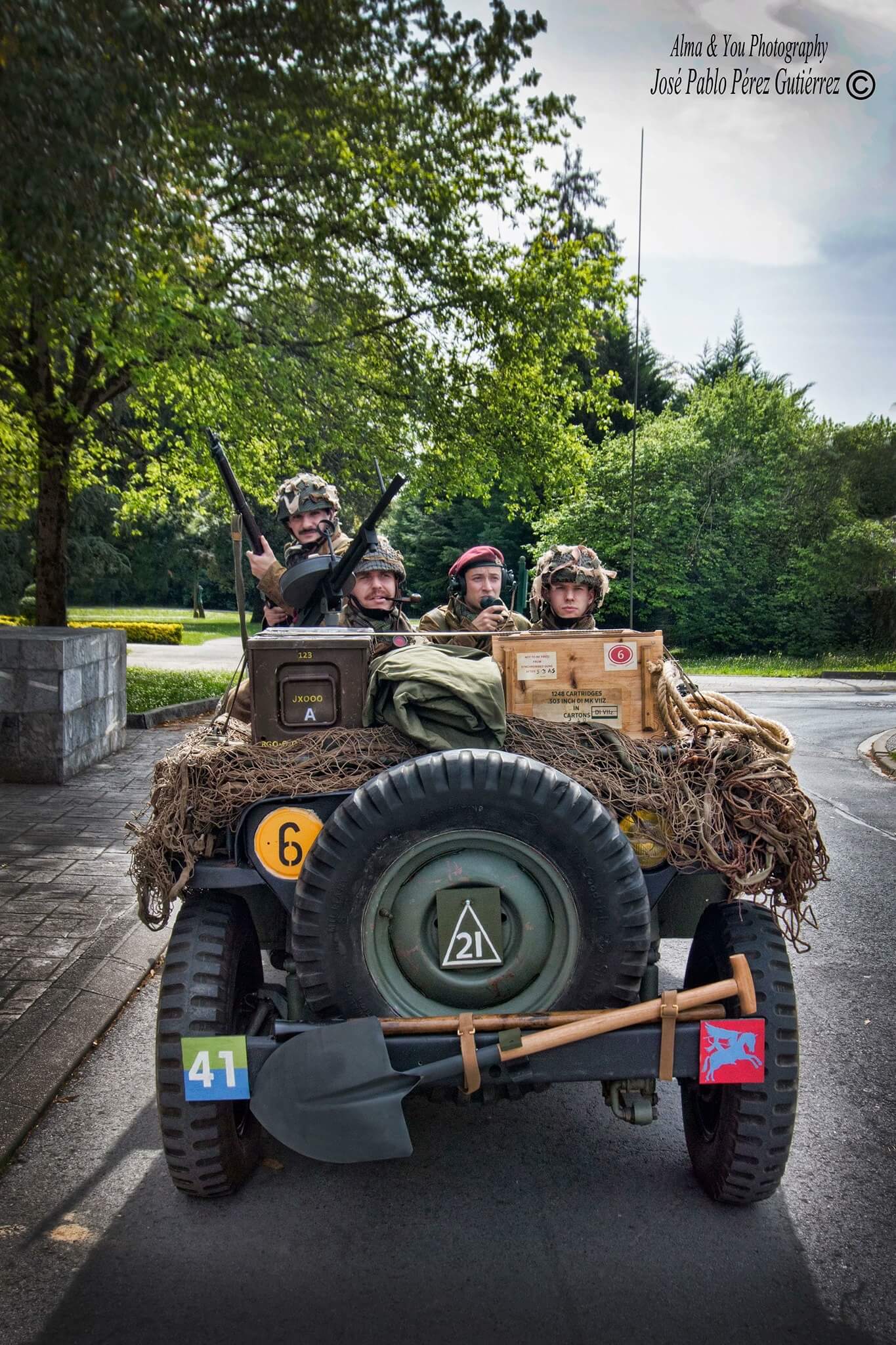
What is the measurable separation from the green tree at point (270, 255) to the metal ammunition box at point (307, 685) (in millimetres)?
2832

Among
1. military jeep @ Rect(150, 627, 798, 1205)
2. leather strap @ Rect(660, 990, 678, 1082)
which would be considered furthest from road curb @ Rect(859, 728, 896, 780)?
leather strap @ Rect(660, 990, 678, 1082)

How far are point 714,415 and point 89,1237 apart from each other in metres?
32.7

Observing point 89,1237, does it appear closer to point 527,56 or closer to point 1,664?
point 1,664

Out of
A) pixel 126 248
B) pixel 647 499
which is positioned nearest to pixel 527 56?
pixel 126 248

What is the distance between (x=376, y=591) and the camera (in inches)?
200

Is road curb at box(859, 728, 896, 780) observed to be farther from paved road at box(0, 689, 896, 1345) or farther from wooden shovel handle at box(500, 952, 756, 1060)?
wooden shovel handle at box(500, 952, 756, 1060)

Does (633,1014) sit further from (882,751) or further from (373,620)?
(882,751)

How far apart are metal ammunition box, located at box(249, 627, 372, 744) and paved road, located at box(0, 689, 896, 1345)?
1.45 metres

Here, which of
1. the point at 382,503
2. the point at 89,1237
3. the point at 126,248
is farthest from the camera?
the point at 126,248

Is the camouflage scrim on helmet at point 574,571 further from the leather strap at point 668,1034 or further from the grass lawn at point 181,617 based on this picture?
Result: the grass lawn at point 181,617

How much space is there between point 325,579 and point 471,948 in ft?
8.24

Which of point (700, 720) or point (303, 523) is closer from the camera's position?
point (700, 720)

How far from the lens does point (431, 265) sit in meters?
13.4

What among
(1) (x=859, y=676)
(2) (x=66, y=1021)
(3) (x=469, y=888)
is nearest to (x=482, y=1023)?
(3) (x=469, y=888)
